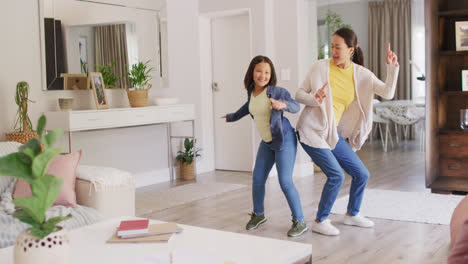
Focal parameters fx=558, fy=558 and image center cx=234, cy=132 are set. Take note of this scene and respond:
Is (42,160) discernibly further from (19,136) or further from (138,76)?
(138,76)

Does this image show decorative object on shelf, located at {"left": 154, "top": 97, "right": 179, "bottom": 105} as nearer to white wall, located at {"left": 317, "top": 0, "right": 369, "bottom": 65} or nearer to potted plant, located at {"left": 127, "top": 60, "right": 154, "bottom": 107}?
potted plant, located at {"left": 127, "top": 60, "right": 154, "bottom": 107}

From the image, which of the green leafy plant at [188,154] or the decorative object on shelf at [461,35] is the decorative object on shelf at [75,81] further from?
the decorative object on shelf at [461,35]

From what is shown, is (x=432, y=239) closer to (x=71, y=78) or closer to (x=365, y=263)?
(x=365, y=263)

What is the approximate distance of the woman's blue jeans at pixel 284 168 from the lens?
360 cm

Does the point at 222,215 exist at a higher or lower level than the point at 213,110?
lower

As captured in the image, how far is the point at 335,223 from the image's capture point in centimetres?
396

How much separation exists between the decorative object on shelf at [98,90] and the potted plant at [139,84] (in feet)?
1.11

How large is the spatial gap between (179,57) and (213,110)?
0.84 meters

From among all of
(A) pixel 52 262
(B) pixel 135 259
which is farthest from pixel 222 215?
(A) pixel 52 262

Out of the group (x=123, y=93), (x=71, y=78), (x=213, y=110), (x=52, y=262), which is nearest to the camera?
(x=52, y=262)

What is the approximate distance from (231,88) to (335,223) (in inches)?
119

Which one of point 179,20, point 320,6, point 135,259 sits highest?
point 320,6

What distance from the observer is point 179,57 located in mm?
6348

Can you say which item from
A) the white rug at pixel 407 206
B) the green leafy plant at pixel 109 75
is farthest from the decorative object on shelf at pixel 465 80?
the green leafy plant at pixel 109 75
